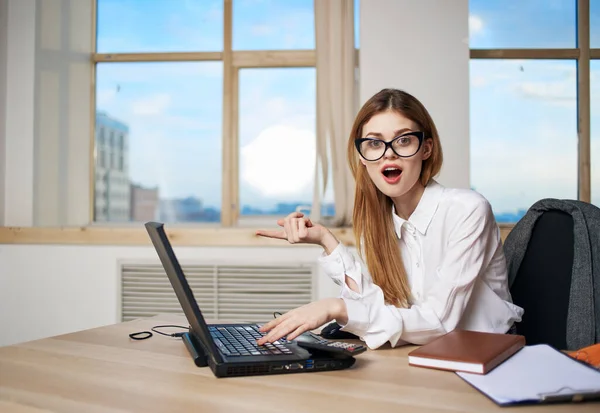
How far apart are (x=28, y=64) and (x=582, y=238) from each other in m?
3.02

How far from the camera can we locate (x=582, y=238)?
4.77ft

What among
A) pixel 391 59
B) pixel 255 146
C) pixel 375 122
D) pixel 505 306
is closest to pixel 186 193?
pixel 255 146

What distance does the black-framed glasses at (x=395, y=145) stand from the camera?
4.72 feet

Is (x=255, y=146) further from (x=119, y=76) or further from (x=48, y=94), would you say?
(x=48, y=94)

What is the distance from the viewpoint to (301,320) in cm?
104

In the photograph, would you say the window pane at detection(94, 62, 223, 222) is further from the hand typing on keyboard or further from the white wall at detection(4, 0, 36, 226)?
the hand typing on keyboard

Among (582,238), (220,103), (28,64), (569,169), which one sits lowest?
(582,238)

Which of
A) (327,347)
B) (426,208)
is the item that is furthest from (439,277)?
(327,347)

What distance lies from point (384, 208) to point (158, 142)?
2053mm

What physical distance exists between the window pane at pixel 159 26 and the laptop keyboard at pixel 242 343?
2428mm

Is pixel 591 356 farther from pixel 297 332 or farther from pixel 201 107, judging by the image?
pixel 201 107

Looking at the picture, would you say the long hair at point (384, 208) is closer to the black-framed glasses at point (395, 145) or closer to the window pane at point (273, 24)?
the black-framed glasses at point (395, 145)

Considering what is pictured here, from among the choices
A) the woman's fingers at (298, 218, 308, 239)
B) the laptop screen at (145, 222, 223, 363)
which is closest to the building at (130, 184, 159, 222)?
the woman's fingers at (298, 218, 308, 239)

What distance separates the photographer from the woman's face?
1.45m
